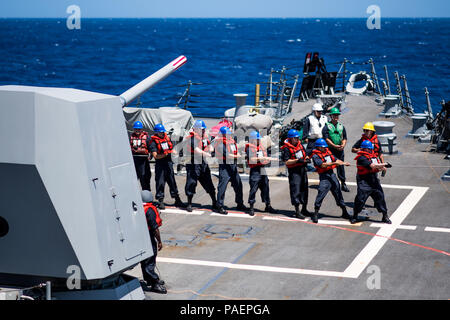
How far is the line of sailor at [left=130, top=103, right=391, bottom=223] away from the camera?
13.3 m

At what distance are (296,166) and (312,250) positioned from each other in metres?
2.49

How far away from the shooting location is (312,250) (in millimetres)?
11938

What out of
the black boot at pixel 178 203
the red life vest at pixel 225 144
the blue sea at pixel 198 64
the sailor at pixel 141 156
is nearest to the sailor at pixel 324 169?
the red life vest at pixel 225 144

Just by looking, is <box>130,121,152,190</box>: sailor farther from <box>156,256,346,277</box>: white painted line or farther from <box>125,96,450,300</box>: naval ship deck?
<box>156,256,346,277</box>: white painted line

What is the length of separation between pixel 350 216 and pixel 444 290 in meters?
3.81

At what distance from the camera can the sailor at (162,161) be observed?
14688 millimetres

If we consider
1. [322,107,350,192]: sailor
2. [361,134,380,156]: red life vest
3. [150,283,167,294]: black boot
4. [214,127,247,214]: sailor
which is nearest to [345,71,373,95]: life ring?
[322,107,350,192]: sailor

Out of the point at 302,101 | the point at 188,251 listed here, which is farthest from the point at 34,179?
the point at 302,101

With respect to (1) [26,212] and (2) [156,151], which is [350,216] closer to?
(2) [156,151]

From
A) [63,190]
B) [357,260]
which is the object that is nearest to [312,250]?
[357,260]

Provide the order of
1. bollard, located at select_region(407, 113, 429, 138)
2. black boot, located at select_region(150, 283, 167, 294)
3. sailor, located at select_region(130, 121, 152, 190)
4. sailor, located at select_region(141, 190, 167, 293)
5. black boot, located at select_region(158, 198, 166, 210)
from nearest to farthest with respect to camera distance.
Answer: sailor, located at select_region(141, 190, 167, 293), black boot, located at select_region(150, 283, 167, 294), black boot, located at select_region(158, 198, 166, 210), sailor, located at select_region(130, 121, 152, 190), bollard, located at select_region(407, 113, 429, 138)

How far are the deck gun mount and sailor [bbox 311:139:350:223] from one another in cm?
629

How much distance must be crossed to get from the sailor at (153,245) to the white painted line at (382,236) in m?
3.10

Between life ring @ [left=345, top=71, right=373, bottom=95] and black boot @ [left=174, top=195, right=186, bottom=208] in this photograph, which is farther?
life ring @ [left=345, top=71, right=373, bottom=95]
